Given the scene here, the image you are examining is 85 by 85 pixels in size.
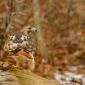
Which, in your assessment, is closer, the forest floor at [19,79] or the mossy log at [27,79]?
the forest floor at [19,79]

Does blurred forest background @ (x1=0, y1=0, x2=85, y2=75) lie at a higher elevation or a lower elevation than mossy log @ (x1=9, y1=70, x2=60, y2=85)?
higher

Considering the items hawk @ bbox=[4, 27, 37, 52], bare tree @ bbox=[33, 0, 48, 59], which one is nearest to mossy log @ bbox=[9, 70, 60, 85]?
hawk @ bbox=[4, 27, 37, 52]

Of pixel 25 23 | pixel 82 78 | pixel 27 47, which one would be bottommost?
pixel 82 78

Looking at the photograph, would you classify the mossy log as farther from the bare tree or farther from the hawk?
the bare tree

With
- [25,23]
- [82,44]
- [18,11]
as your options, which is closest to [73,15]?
[82,44]

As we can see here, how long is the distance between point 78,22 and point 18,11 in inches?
166

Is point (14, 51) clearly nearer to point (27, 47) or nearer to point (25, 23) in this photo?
point (27, 47)

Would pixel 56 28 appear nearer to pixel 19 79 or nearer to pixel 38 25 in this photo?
pixel 38 25

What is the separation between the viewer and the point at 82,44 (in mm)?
10367

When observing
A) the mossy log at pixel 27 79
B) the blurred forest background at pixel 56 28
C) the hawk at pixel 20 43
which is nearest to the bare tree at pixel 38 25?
the blurred forest background at pixel 56 28

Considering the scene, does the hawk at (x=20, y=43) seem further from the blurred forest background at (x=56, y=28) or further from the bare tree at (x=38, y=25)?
the bare tree at (x=38, y=25)

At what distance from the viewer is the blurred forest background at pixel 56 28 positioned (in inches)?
342

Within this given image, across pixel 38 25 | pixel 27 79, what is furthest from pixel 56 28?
pixel 27 79

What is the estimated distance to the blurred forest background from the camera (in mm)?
8693
